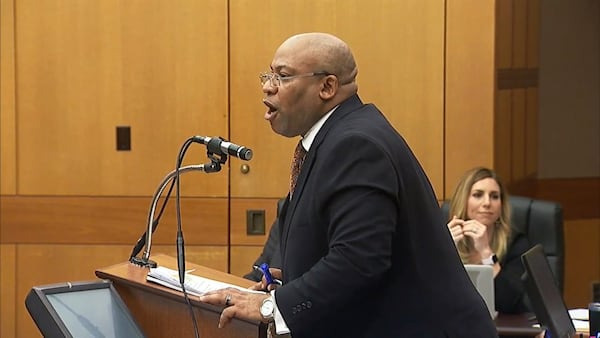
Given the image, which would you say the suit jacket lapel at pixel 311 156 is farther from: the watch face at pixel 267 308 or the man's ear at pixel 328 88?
the watch face at pixel 267 308

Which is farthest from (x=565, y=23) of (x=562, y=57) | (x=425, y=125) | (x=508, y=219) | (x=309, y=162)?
(x=309, y=162)

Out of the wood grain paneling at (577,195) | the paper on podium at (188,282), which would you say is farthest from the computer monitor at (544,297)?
the wood grain paneling at (577,195)

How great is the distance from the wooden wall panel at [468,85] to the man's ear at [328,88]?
9.11 feet

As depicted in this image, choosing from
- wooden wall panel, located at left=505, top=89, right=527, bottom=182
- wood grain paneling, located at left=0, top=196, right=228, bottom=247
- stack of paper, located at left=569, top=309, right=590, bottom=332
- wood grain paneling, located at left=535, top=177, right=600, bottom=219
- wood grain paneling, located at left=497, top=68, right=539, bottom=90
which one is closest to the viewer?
stack of paper, located at left=569, top=309, right=590, bottom=332

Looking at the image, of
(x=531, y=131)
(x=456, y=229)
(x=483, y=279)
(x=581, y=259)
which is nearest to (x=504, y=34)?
(x=531, y=131)

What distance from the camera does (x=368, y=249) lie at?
233 cm

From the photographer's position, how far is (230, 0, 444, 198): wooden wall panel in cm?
526

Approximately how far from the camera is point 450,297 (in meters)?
2.47

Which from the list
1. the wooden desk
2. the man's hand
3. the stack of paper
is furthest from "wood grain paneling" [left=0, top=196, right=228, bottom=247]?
the man's hand

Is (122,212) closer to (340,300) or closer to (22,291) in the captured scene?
(22,291)

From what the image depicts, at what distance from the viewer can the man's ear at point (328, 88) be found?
255cm

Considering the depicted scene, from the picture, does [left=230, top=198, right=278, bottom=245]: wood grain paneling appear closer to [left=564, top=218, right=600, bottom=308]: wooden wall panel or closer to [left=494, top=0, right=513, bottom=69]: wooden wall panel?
[left=494, top=0, right=513, bottom=69]: wooden wall panel

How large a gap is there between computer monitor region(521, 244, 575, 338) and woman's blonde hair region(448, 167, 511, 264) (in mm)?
997

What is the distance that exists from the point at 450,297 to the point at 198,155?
9.93 ft
